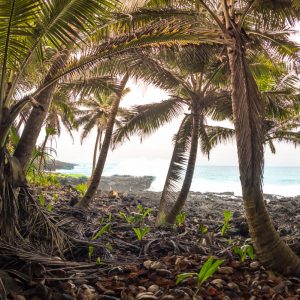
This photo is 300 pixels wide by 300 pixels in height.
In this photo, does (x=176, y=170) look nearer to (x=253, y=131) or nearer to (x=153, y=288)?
(x=253, y=131)

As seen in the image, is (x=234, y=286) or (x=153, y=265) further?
(x=153, y=265)

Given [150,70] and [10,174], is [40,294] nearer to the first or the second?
[10,174]

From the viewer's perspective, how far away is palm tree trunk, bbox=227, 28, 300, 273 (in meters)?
3.49

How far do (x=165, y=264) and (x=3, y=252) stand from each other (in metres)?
1.69

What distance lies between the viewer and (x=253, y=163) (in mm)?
3662

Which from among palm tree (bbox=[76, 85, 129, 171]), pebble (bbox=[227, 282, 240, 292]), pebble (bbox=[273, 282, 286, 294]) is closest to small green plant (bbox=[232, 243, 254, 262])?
pebble (bbox=[273, 282, 286, 294])

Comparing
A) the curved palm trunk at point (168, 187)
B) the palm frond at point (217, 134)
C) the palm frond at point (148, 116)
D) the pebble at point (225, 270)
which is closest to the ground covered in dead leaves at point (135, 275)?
the pebble at point (225, 270)

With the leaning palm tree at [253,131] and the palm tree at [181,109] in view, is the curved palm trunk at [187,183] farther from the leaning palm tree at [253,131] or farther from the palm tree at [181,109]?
the leaning palm tree at [253,131]

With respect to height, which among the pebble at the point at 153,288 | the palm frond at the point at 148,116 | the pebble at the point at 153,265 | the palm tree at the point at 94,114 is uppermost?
the palm tree at the point at 94,114

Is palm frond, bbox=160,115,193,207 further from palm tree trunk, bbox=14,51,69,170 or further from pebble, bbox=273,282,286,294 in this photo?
pebble, bbox=273,282,286,294

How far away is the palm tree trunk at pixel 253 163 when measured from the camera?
3494 millimetres

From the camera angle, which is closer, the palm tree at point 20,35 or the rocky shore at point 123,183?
the palm tree at point 20,35

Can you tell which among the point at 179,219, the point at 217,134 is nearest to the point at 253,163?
the point at 179,219

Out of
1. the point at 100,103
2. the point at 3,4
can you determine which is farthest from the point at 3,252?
the point at 100,103
